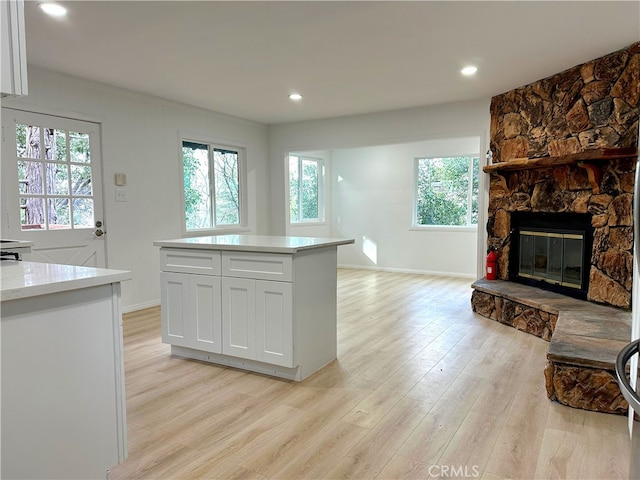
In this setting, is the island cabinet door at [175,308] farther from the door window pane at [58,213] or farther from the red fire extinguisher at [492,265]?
the red fire extinguisher at [492,265]

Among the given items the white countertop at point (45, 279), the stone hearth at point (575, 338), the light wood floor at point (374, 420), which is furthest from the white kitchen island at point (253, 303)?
the stone hearth at point (575, 338)

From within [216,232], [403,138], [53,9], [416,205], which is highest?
[53,9]

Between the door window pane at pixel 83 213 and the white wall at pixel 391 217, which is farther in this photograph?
the white wall at pixel 391 217

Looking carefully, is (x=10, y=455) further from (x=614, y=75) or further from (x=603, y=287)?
(x=614, y=75)

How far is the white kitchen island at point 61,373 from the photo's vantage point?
114cm

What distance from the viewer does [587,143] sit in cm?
351

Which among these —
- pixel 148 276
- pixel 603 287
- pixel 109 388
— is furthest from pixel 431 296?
pixel 109 388

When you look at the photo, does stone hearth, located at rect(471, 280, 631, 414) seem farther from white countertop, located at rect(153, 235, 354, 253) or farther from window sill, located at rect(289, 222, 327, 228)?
window sill, located at rect(289, 222, 327, 228)

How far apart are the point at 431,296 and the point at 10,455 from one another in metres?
4.70

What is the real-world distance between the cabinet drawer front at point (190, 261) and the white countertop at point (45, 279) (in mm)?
1340

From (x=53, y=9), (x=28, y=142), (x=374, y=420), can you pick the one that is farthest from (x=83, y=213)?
(x=374, y=420)

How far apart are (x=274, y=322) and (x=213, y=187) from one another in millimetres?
3430

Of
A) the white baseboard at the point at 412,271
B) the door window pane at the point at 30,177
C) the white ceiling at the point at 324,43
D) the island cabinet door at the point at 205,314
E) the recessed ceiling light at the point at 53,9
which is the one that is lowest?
the white baseboard at the point at 412,271

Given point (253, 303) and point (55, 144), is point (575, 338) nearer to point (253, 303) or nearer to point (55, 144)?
point (253, 303)
